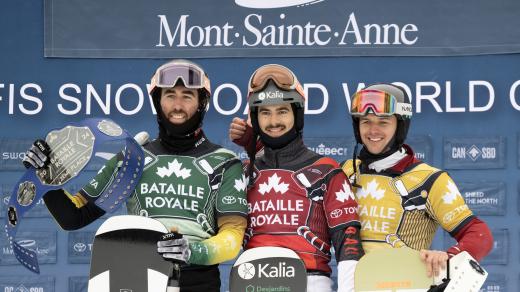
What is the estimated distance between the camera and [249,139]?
5.33 m

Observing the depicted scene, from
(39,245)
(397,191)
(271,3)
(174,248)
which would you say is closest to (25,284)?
(39,245)

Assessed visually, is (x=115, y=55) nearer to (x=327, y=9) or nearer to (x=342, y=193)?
(x=327, y=9)

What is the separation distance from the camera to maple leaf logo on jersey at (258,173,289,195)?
5039mm

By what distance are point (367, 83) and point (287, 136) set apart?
245 centimetres

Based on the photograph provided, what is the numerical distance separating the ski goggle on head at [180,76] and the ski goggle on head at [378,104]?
0.70 m

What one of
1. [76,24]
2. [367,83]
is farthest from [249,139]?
[76,24]

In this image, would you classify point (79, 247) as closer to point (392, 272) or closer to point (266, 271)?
point (266, 271)

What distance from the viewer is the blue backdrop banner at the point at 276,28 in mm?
7445

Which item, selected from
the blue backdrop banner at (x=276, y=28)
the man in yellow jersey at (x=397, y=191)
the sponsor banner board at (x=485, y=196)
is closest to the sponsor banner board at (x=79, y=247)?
the blue backdrop banner at (x=276, y=28)

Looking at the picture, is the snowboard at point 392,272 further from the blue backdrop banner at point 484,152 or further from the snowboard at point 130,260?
the blue backdrop banner at point 484,152

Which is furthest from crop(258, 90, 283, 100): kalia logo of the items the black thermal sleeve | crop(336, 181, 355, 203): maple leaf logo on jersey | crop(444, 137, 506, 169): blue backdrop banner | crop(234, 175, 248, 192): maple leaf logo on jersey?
crop(444, 137, 506, 169): blue backdrop banner

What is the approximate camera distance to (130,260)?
474cm

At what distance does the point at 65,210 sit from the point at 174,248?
71 cm

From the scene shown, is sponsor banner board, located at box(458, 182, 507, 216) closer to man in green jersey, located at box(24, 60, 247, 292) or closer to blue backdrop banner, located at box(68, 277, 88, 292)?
blue backdrop banner, located at box(68, 277, 88, 292)
